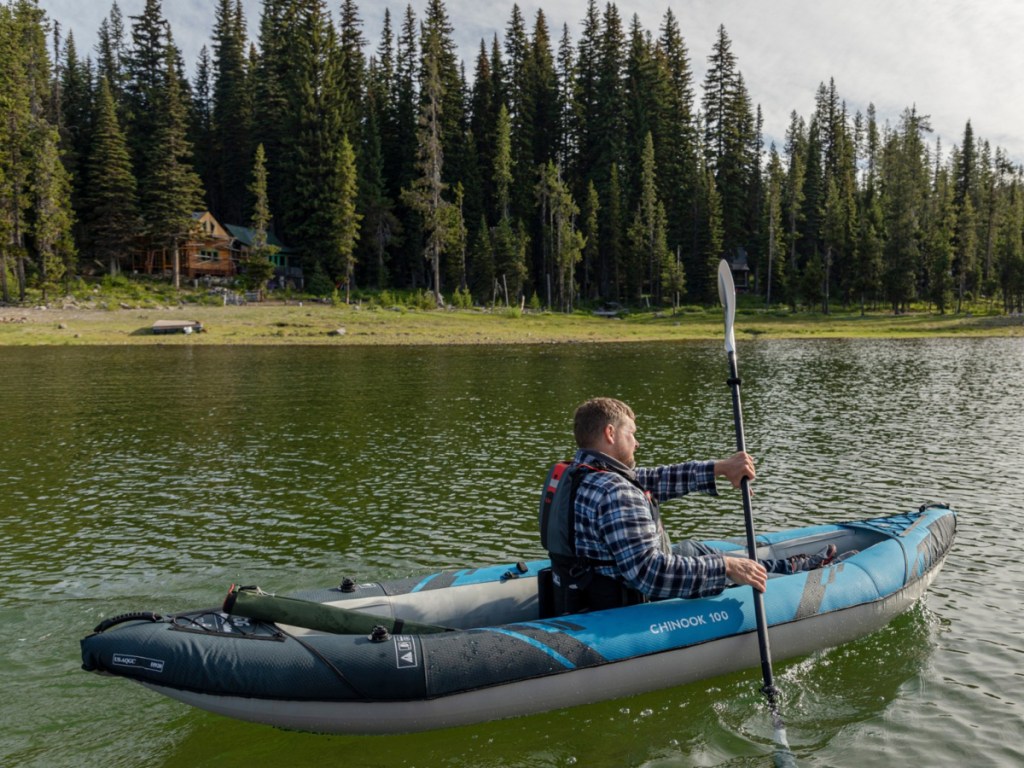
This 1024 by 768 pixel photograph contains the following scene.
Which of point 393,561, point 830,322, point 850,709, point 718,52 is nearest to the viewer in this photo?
point 850,709

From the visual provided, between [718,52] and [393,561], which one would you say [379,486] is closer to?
[393,561]

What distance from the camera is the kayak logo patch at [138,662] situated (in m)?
5.30

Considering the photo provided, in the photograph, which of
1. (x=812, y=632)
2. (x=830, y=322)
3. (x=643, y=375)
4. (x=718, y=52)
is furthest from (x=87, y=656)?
(x=718, y=52)

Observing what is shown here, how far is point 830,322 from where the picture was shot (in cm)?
6384

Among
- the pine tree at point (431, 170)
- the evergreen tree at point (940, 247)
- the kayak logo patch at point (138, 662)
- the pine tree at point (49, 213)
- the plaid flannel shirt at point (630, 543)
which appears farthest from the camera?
the evergreen tree at point (940, 247)

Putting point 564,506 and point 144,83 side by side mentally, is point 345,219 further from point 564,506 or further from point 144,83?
point 564,506

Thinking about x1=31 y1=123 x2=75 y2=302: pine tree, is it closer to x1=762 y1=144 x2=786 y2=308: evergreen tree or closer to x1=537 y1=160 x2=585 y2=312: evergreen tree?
x1=537 y1=160 x2=585 y2=312: evergreen tree

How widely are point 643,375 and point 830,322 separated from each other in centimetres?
3958

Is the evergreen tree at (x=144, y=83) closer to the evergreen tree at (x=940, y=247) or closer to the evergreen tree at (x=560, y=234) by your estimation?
the evergreen tree at (x=560, y=234)

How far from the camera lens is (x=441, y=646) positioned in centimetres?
570

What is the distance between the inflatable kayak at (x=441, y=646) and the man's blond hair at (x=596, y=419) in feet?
4.63

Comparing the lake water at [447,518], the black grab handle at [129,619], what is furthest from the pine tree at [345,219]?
the black grab handle at [129,619]

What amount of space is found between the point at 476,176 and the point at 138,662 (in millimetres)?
71124

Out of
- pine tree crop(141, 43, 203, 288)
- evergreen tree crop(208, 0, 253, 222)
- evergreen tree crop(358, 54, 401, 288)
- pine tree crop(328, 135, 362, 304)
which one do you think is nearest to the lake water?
pine tree crop(328, 135, 362, 304)
